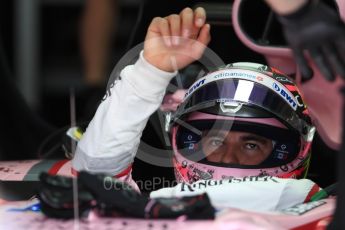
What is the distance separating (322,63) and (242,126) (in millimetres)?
675

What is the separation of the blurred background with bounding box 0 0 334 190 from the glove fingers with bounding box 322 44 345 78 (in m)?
0.86

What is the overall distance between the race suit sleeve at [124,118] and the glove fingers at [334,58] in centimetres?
61

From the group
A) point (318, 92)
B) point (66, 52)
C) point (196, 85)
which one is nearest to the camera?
point (196, 85)

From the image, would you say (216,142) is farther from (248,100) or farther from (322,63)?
(322,63)

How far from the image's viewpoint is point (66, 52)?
3.97 meters

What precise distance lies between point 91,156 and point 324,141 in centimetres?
57

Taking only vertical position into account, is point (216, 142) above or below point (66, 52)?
above

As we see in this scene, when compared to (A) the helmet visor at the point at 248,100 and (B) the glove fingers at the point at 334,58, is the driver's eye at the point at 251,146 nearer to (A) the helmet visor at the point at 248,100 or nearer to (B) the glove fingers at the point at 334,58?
(A) the helmet visor at the point at 248,100

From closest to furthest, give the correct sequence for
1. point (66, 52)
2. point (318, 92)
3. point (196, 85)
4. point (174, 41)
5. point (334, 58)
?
point (334, 58) → point (174, 41) → point (196, 85) → point (318, 92) → point (66, 52)

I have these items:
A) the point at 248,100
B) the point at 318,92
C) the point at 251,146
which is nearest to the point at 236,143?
the point at 251,146

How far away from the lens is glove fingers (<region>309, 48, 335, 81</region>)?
1.27 meters

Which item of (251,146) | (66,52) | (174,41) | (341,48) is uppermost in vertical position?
(341,48)

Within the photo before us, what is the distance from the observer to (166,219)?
141 cm

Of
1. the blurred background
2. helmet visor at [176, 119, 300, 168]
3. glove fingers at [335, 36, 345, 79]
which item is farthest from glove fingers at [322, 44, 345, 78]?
the blurred background
